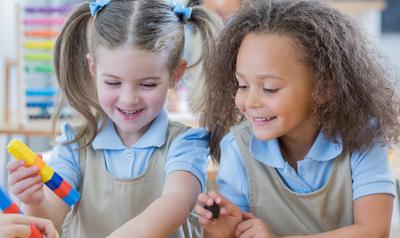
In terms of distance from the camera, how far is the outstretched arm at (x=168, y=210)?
1.01m

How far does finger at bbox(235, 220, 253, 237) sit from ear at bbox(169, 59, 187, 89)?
284 mm

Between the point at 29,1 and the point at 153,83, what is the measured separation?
189 cm

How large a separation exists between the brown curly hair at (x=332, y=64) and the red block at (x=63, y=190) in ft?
0.98

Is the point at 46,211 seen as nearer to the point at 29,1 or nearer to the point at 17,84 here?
the point at 17,84

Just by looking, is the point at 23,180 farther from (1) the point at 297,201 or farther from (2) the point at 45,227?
(1) the point at 297,201

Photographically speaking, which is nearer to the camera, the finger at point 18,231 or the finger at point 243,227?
the finger at point 18,231

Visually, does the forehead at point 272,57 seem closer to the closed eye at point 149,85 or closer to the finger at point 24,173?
the closed eye at point 149,85

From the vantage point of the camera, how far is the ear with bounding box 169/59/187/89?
46.9 inches

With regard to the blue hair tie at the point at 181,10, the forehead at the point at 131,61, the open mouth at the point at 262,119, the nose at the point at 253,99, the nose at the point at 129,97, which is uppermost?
the blue hair tie at the point at 181,10

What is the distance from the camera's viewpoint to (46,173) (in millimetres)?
1073

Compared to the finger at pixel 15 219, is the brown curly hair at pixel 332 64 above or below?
above

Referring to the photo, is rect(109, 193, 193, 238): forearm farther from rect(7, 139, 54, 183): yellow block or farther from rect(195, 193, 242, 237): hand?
rect(7, 139, 54, 183): yellow block

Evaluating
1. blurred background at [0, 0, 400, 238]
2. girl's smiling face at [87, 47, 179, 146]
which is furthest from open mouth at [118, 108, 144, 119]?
blurred background at [0, 0, 400, 238]

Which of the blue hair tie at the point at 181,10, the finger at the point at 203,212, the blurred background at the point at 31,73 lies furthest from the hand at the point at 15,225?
the blurred background at the point at 31,73
